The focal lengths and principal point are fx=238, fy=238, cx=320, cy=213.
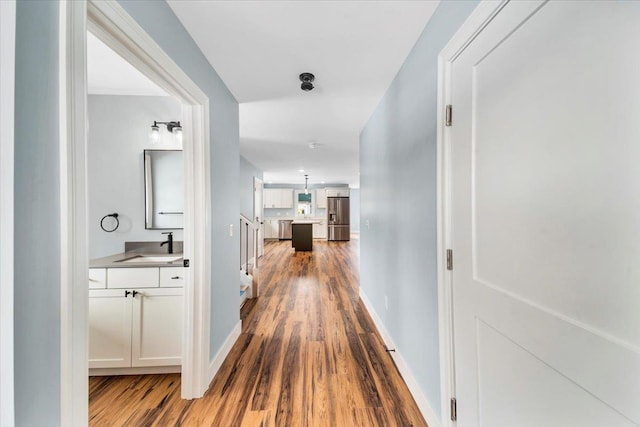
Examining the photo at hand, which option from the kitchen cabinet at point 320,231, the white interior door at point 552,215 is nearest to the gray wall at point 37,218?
the white interior door at point 552,215

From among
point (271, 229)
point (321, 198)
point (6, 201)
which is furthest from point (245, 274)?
point (321, 198)

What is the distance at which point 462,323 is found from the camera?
1114 millimetres

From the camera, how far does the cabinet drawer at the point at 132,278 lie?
1.78m

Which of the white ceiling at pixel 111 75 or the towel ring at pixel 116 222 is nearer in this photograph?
the white ceiling at pixel 111 75

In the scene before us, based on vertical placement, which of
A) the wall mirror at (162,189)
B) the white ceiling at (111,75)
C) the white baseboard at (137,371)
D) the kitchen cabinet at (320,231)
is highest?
the white ceiling at (111,75)

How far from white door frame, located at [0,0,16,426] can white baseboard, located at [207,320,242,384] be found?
1327 millimetres

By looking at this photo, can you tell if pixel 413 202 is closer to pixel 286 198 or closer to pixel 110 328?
pixel 110 328

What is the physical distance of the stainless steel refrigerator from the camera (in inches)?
375

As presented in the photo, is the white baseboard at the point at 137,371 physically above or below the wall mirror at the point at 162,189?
below

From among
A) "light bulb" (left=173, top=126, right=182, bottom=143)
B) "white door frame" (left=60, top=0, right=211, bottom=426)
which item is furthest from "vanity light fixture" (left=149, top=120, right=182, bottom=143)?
"white door frame" (left=60, top=0, right=211, bottom=426)

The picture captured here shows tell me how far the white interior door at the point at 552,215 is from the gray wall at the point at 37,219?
4.83ft

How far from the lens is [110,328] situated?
5.85ft

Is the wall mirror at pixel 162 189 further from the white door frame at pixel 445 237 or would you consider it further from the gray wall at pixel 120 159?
the white door frame at pixel 445 237

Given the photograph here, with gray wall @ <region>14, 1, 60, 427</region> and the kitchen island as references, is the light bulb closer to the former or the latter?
gray wall @ <region>14, 1, 60, 427</region>
